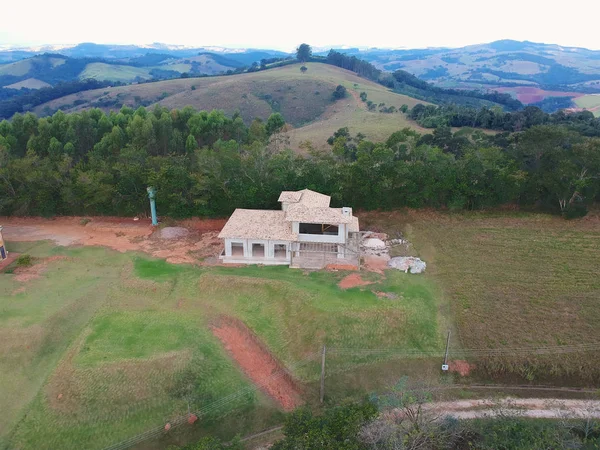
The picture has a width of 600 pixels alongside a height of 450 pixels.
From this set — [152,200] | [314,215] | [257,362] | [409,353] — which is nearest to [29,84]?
[152,200]

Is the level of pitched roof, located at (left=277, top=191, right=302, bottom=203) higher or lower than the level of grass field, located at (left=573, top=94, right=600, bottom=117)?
higher

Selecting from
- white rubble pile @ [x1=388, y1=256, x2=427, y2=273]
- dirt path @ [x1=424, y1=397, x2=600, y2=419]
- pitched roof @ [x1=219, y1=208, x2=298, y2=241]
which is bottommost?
dirt path @ [x1=424, y1=397, x2=600, y2=419]

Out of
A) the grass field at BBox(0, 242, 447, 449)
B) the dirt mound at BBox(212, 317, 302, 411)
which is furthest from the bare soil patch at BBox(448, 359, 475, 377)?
the dirt mound at BBox(212, 317, 302, 411)

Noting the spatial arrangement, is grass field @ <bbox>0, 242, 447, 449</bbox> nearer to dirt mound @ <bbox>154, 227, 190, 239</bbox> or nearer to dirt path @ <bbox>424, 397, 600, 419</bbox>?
dirt path @ <bbox>424, 397, 600, 419</bbox>

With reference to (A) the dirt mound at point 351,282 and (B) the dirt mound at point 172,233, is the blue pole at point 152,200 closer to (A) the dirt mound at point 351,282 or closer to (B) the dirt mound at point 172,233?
(B) the dirt mound at point 172,233

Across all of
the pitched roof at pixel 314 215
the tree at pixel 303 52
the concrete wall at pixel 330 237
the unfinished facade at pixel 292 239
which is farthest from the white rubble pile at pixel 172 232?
the tree at pixel 303 52

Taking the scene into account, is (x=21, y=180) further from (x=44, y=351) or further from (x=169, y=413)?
(x=169, y=413)

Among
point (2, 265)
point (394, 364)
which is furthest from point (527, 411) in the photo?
point (2, 265)
